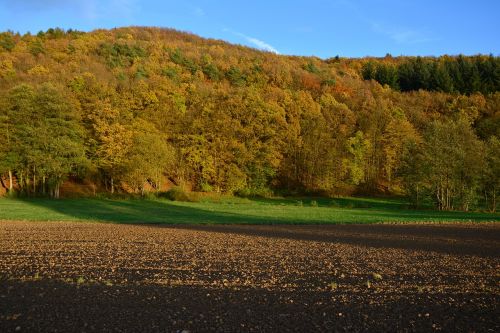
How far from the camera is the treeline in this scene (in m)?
131

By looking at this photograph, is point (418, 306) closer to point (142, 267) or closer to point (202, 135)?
point (142, 267)

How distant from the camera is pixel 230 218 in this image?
3647cm

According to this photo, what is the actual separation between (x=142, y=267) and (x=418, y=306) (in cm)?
810

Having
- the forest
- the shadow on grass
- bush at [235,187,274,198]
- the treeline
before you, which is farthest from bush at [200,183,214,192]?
the treeline

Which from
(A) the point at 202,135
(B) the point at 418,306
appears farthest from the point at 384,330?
(A) the point at 202,135

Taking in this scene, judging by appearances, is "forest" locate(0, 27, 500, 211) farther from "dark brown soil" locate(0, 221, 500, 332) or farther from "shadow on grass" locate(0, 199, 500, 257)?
"dark brown soil" locate(0, 221, 500, 332)

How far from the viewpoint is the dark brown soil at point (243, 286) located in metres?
8.42

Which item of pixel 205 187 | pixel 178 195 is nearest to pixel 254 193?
pixel 205 187

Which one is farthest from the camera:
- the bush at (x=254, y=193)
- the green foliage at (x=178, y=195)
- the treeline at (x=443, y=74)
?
the treeline at (x=443, y=74)

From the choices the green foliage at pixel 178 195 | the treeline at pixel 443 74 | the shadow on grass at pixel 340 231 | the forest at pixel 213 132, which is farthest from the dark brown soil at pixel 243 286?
the treeline at pixel 443 74

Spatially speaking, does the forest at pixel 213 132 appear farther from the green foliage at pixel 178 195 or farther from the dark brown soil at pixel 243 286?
the dark brown soil at pixel 243 286

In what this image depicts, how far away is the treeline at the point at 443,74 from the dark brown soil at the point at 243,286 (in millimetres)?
124369

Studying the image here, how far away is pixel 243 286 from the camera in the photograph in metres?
11.4

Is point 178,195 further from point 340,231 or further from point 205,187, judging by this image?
point 340,231
